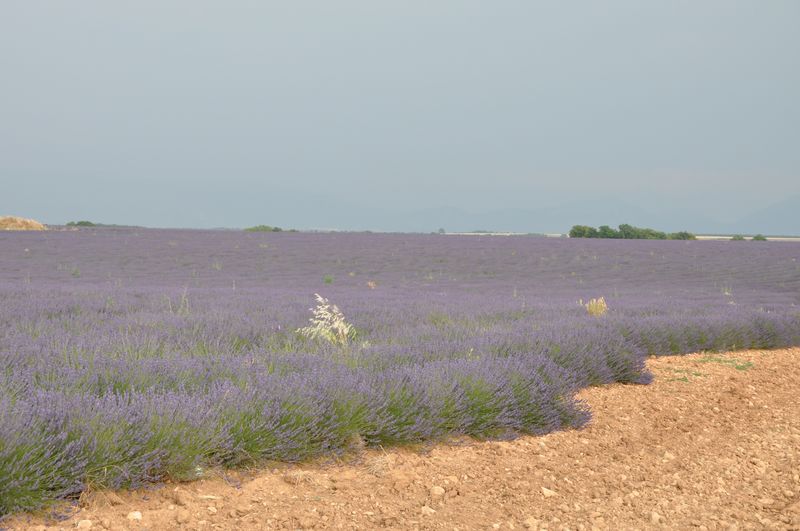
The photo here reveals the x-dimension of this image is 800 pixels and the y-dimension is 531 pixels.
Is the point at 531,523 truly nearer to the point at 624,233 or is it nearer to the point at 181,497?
the point at 181,497

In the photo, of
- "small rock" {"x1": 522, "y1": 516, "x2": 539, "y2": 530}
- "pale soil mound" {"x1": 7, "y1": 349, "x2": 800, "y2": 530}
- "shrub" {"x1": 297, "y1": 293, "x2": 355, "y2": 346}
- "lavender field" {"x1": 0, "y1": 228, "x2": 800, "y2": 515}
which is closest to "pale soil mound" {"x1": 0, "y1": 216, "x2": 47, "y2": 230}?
"lavender field" {"x1": 0, "y1": 228, "x2": 800, "y2": 515}

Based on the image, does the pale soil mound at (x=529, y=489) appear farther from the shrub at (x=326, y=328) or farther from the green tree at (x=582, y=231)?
the green tree at (x=582, y=231)

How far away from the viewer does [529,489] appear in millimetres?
3498

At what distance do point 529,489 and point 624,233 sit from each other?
39275 millimetres

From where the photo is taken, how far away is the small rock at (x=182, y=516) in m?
2.77

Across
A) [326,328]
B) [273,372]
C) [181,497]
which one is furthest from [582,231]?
[181,497]

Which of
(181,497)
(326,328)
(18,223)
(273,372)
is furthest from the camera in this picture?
(18,223)

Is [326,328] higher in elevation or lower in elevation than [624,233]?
lower

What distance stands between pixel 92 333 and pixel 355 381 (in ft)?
10.8

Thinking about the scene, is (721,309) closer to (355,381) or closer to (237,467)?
(355,381)

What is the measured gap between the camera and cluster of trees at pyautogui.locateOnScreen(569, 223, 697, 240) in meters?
40.2

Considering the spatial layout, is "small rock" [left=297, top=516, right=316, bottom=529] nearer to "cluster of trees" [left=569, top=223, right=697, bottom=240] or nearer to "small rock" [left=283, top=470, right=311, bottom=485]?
"small rock" [left=283, top=470, right=311, bottom=485]

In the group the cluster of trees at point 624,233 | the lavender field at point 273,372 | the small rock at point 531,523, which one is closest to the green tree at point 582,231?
the cluster of trees at point 624,233

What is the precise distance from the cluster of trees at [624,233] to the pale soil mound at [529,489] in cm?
3680
